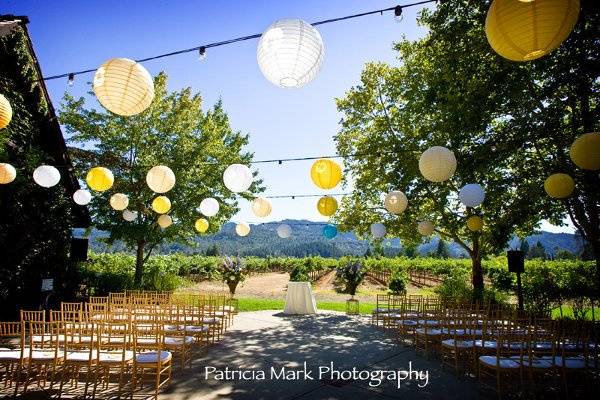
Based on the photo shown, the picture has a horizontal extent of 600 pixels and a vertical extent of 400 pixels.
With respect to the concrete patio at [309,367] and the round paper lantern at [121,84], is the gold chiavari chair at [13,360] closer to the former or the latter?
the concrete patio at [309,367]

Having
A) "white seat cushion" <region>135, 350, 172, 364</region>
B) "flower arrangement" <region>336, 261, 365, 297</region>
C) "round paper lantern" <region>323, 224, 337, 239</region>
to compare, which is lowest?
"flower arrangement" <region>336, 261, 365, 297</region>

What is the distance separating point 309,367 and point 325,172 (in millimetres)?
3572

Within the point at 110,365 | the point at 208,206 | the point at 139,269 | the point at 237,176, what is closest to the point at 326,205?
the point at 237,176

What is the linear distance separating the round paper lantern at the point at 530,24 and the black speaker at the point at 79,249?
12484mm

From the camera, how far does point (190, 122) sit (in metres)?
16.2

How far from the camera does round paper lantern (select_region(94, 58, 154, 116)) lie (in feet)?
13.0

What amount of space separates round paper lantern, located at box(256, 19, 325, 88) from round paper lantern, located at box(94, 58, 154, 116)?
1.53 m

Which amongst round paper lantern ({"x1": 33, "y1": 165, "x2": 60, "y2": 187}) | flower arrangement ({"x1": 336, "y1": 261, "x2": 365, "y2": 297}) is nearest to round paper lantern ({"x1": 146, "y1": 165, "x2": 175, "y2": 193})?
round paper lantern ({"x1": 33, "y1": 165, "x2": 60, "y2": 187})

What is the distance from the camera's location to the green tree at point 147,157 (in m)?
14.4

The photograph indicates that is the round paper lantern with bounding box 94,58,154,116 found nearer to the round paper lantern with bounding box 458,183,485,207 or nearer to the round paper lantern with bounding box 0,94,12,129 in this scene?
the round paper lantern with bounding box 0,94,12,129

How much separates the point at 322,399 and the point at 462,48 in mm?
8002

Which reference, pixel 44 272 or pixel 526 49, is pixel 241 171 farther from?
pixel 44 272

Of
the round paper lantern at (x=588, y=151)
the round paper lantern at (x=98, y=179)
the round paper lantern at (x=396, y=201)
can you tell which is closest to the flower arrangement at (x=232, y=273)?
the round paper lantern at (x=98, y=179)

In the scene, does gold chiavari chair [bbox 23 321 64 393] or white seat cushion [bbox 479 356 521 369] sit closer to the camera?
gold chiavari chair [bbox 23 321 64 393]
